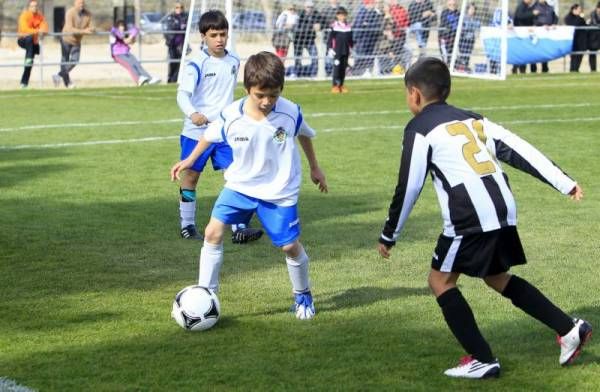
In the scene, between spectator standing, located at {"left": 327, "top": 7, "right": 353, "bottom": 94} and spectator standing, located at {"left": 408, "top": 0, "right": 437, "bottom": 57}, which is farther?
spectator standing, located at {"left": 408, "top": 0, "right": 437, "bottom": 57}

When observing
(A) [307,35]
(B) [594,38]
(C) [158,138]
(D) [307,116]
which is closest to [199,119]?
(C) [158,138]

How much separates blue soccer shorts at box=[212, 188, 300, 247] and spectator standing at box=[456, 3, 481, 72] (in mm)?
23082

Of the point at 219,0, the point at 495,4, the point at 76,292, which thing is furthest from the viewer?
the point at 495,4

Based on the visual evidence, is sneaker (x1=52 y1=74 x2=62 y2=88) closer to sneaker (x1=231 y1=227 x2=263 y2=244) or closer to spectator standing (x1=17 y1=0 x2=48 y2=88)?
spectator standing (x1=17 y1=0 x2=48 y2=88)

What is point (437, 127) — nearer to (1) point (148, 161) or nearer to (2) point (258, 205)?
(2) point (258, 205)

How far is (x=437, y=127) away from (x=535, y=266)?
301 cm

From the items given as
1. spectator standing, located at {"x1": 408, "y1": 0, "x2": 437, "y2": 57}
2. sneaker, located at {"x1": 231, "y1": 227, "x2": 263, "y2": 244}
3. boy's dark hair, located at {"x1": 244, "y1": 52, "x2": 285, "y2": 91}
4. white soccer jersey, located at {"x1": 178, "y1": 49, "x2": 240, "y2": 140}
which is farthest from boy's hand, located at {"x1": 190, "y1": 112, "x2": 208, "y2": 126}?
spectator standing, located at {"x1": 408, "y1": 0, "x2": 437, "y2": 57}

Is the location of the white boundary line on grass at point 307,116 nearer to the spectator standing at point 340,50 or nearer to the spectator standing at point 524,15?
the spectator standing at point 340,50

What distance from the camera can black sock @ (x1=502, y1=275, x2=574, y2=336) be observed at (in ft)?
19.3

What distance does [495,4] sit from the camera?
104 feet

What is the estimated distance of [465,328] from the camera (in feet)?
18.7

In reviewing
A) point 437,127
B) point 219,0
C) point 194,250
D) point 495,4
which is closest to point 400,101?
point 219,0

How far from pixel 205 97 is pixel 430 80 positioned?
430 centimetres

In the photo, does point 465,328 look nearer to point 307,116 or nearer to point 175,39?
point 307,116
